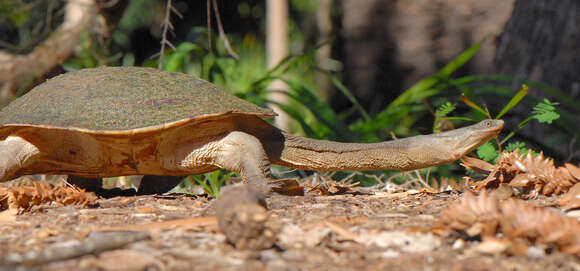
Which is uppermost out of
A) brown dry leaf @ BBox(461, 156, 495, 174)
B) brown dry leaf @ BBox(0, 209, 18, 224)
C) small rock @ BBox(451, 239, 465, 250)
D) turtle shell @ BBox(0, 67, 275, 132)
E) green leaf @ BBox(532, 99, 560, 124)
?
turtle shell @ BBox(0, 67, 275, 132)

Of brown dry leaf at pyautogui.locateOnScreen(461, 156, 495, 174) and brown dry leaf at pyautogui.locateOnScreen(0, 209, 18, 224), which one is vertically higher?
brown dry leaf at pyautogui.locateOnScreen(0, 209, 18, 224)

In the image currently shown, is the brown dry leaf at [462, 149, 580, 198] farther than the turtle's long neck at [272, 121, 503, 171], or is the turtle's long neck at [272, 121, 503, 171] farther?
the turtle's long neck at [272, 121, 503, 171]

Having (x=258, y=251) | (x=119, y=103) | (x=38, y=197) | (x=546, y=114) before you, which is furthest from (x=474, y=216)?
(x=38, y=197)

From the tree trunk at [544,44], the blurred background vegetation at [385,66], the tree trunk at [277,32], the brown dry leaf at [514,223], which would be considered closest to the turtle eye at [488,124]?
the blurred background vegetation at [385,66]

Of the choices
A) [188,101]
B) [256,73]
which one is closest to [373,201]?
[188,101]

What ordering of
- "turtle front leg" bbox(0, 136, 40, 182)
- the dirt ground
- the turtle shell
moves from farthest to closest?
"turtle front leg" bbox(0, 136, 40, 182) → the turtle shell → the dirt ground

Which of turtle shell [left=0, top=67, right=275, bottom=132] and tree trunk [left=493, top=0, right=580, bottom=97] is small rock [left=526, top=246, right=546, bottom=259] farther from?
tree trunk [left=493, top=0, right=580, bottom=97]

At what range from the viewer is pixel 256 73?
7609 mm

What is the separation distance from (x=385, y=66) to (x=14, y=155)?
5008 mm

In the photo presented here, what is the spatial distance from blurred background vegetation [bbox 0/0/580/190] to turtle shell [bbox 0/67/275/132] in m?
0.92

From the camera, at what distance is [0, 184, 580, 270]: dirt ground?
132 centimetres

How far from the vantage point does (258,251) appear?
1.44m

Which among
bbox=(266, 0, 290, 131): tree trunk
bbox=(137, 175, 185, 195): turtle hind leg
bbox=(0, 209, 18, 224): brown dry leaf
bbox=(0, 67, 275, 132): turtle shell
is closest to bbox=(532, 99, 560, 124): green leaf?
bbox=(0, 67, 275, 132): turtle shell

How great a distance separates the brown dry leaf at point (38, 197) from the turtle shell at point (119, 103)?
Result: 29cm
